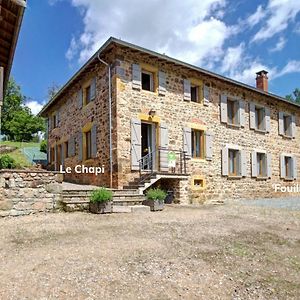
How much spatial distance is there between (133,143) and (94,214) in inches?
150

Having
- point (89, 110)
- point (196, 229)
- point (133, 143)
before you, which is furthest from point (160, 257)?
point (89, 110)

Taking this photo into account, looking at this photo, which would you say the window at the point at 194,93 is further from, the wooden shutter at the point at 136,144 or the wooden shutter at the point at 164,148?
the wooden shutter at the point at 136,144

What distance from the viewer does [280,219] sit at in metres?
8.34

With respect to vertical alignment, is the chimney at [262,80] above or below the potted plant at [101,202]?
above

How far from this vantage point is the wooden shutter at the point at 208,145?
43.2ft

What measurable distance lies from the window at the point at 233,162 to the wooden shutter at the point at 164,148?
4084 mm

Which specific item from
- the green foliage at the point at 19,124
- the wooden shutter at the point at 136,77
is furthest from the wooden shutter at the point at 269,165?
the green foliage at the point at 19,124

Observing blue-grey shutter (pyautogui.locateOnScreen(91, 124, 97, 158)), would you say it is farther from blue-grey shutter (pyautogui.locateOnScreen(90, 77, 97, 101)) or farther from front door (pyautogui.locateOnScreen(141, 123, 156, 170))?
front door (pyautogui.locateOnScreen(141, 123, 156, 170))

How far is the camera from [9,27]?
6914 mm

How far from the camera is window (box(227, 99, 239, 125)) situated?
14.8 metres

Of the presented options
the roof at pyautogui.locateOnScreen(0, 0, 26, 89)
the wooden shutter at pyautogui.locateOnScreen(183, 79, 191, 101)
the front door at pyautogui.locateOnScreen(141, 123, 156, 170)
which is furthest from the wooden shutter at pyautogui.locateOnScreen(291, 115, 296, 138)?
the roof at pyautogui.locateOnScreen(0, 0, 26, 89)

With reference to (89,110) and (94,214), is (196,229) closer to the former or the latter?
(94,214)

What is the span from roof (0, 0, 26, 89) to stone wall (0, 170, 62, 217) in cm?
283

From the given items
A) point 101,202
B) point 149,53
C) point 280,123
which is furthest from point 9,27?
point 280,123
